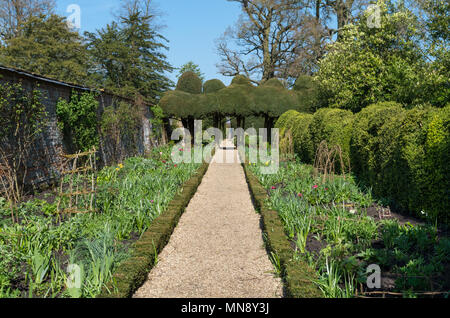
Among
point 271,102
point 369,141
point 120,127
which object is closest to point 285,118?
point 271,102

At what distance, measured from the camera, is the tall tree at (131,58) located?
27.1 meters

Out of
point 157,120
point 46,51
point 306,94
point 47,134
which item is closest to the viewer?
point 47,134

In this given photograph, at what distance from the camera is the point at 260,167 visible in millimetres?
9500

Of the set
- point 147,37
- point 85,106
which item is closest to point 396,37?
point 85,106

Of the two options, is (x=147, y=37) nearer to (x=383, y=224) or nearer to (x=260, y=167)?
(x=260, y=167)

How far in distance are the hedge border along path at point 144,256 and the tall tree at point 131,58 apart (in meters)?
23.2

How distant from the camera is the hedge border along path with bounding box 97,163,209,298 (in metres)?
2.96

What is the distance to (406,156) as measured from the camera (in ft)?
16.4

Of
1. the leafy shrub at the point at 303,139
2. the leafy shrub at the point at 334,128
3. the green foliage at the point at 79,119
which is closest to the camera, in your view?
the green foliage at the point at 79,119

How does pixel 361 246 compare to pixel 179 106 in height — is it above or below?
below

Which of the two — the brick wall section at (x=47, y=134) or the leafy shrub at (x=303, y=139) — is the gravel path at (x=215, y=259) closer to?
the brick wall section at (x=47, y=134)

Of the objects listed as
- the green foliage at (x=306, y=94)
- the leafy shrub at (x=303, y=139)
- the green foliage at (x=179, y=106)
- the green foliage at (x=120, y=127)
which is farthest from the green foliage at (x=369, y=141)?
the green foliage at (x=179, y=106)

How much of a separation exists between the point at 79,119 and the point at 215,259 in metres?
6.34

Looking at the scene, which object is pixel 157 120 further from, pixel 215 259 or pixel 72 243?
pixel 215 259
